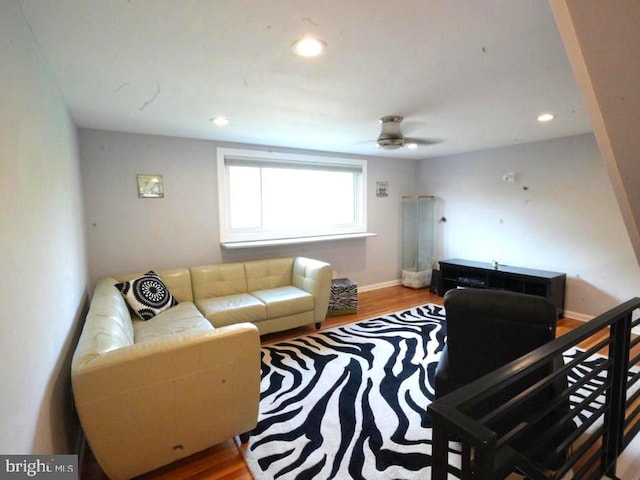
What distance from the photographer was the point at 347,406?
7.22 feet

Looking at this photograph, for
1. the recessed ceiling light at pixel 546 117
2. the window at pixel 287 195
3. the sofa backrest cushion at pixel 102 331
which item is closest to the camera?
the sofa backrest cushion at pixel 102 331

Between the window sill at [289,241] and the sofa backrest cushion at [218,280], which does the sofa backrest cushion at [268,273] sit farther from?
the window sill at [289,241]

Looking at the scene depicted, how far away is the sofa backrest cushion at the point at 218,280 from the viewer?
11.2 feet

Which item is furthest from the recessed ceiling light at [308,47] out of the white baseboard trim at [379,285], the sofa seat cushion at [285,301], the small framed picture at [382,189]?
the white baseboard trim at [379,285]

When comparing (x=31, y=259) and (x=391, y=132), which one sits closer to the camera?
(x=31, y=259)

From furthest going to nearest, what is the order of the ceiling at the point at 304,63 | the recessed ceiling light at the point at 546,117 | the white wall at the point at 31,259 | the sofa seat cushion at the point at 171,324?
the recessed ceiling light at the point at 546,117, the sofa seat cushion at the point at 171,324, the ceiling at the point at 304,63, the white wall at the point at 31,259

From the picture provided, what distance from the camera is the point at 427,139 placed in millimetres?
3732

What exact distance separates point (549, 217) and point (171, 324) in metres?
4.42

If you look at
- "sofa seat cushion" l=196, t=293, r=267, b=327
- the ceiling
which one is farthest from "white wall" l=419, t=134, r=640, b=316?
"sofa seat cushion" l=196, t=293, r=267, b=327

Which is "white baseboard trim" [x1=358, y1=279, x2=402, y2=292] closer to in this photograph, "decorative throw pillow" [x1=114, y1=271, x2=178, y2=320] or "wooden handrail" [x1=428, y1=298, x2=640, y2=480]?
"decorative throw pillow" [x1=114, y1=271, x2=178, y2=320]

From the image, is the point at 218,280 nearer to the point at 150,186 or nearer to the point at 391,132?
the point at 150,186

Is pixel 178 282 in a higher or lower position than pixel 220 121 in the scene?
lower

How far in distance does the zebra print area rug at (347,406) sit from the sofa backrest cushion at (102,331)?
38.5 inches

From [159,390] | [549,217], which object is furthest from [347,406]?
[549,217]
